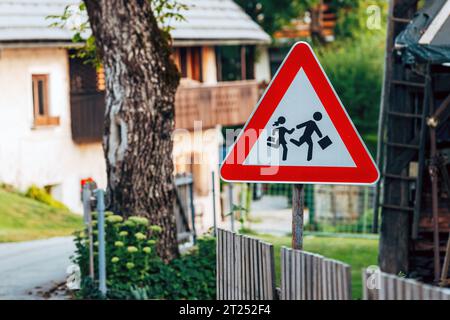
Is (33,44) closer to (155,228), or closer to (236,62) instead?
(236,62)

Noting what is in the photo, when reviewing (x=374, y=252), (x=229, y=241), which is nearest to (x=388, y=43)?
(x=374, y=252)

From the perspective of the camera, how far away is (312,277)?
6695 millimetres

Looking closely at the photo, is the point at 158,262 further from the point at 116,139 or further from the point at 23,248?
the point at 23,248

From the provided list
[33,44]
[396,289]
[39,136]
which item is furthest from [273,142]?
[39,136]

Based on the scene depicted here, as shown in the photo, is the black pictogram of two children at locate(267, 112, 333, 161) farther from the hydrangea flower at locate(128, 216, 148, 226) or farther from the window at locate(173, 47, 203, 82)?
the window at locate(173, 47, 203, 82)

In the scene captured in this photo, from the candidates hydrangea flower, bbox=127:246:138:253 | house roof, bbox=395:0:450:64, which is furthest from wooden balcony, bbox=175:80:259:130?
house roof, bbox=395:0:450:64

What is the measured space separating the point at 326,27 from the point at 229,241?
129 ft

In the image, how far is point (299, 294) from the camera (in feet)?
22.6

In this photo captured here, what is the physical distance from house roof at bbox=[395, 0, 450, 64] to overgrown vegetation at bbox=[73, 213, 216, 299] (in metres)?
3.28

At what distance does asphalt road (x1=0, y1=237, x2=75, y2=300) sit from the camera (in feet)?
44.5

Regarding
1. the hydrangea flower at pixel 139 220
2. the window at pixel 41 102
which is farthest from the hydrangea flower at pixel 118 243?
the window at pixel 41 102

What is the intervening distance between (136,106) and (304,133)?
6.34 meters

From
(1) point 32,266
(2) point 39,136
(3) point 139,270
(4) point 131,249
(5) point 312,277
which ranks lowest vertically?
(1) point 32,266

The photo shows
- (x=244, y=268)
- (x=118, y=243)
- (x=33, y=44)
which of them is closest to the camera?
(x=244, y=268)
